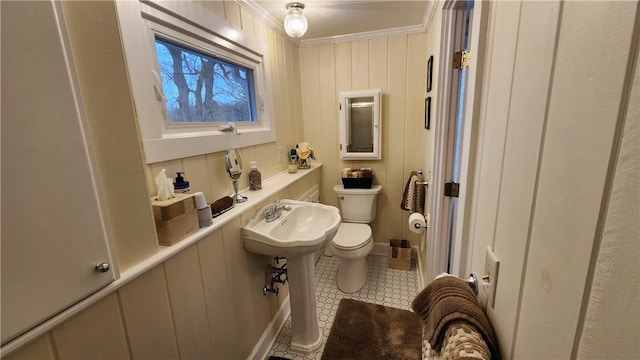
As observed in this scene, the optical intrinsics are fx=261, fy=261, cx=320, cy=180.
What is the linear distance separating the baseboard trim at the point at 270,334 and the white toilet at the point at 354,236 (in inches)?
21.4

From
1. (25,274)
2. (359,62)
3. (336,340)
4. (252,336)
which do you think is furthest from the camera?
(359,62)

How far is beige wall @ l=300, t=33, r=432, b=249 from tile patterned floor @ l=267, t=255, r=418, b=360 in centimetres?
39

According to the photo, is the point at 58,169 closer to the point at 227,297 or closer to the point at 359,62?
the point at 227,297

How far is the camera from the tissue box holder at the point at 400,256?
2.52 metres

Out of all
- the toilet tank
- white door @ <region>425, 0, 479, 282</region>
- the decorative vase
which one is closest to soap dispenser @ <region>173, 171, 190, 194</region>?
white door @ <region>425, 0, 479, 282</region>

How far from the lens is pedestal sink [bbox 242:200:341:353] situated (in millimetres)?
1344

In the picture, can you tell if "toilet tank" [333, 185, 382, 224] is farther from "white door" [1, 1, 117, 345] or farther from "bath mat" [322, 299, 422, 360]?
"white door" [1, 1, 117, 345]

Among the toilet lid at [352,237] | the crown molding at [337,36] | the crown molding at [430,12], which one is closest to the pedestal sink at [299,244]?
the toilet lid at [352,237]

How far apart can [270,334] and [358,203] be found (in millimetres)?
1348

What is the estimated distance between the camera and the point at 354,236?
2.23 m

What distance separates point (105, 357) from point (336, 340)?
135 centimetres

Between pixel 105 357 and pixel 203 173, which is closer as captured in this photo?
pixel 105 357

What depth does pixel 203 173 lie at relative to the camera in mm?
1325

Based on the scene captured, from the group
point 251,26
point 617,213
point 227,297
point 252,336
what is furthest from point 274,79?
point 617,213
